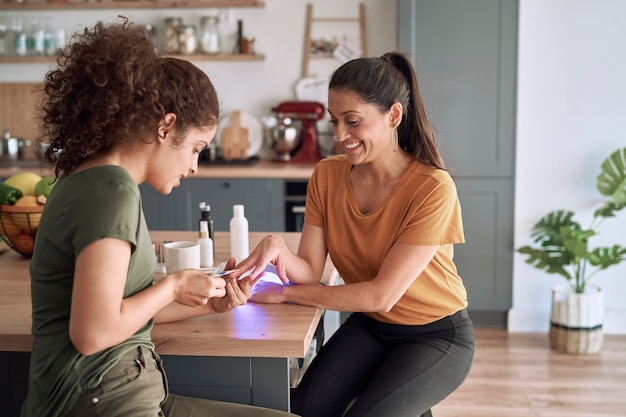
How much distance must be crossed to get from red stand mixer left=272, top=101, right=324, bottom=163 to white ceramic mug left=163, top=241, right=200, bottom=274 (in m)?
2.64

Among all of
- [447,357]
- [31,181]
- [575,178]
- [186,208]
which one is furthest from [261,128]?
[447,357]

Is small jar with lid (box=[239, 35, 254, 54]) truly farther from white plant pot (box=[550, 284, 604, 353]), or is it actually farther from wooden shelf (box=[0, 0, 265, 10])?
white plant pot (box=[550, 284, 604, 353])

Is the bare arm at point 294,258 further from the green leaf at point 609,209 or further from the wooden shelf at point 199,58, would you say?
the wooden shelf at point 199,58

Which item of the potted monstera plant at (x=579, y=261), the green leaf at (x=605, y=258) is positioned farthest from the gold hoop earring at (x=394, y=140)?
the green leaf at (x=605, y=258)

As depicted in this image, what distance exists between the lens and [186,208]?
4629 millimetres

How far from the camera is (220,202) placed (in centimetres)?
460

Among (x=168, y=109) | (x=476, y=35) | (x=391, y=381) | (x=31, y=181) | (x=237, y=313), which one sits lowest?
(x=391, y=381)

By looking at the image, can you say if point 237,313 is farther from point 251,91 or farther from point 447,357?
point 251,91

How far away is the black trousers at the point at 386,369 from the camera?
2021 millimetres

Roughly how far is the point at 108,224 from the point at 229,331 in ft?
1.56

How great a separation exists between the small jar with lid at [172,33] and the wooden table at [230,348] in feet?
10.8

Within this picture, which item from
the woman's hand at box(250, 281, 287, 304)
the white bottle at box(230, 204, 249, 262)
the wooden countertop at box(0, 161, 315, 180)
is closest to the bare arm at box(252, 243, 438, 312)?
the woman's hand at box(250, 281, 287, 304)

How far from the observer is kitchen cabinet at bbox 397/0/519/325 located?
171 inches

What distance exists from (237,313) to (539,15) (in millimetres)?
3180
